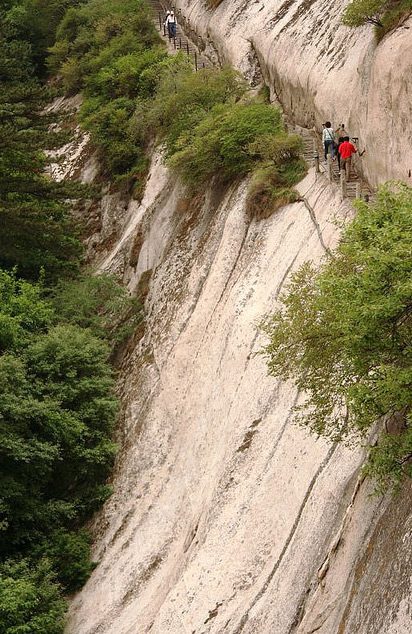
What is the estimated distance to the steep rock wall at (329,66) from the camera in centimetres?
1989

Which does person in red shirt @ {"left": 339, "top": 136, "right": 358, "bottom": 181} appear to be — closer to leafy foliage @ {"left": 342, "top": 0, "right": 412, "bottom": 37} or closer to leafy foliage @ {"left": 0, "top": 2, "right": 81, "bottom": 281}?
leafy foliage @ {"left": 342, "top": 0, "right": 412, "bottom": 37}

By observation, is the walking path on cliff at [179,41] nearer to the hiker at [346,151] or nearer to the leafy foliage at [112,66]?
the leafy foliage at [112,66]

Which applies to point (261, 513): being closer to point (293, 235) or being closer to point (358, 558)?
point (358, 558)

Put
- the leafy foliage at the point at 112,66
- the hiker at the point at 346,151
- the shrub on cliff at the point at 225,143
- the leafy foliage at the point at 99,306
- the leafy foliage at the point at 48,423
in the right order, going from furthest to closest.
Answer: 1. the leafy foliage at the point at 112,66
2. the leafy foliage at the point at 99,306
3. the shrub on cliff at the point at 225,143
4. the hiker at the point at 346,151
5. the leafy foliage at the point at 48,423

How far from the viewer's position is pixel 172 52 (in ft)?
129

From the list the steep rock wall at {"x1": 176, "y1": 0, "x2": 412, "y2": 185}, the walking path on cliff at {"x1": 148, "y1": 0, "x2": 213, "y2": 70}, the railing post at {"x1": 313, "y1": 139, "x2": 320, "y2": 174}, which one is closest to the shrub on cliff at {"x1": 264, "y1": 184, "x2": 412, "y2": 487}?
the steep rock wall at {"x1": 176, "y1": 0, "x2": 412, "y2": 185}

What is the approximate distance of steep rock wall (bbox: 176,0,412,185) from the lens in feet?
65.3

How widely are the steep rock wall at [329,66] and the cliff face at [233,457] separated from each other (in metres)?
0.12

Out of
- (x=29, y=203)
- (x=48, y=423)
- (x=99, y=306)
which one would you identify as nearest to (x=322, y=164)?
(x=99, y=306)

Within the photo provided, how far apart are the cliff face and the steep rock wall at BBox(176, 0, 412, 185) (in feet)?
0.38

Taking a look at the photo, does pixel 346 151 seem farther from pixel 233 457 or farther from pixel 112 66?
pixel 112 66

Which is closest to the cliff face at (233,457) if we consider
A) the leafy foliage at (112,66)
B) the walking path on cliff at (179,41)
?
the leafy foliage at (112,66)

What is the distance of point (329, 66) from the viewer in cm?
2478

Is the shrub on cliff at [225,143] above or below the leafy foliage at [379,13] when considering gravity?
below
